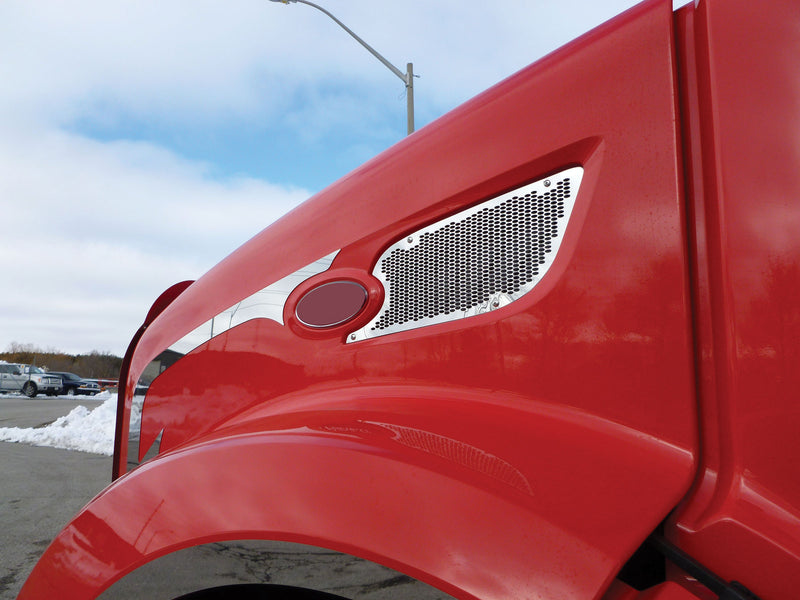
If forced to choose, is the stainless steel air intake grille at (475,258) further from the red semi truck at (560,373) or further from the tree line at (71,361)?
the tree line at (71,361)

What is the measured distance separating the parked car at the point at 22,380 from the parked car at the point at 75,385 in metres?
2.14

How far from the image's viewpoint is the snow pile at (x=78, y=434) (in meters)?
8.69

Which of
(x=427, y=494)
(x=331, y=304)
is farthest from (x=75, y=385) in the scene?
(x=427, y=494)

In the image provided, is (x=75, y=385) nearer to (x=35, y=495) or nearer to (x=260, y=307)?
(x=35, y=495)

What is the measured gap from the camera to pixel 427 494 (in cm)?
99

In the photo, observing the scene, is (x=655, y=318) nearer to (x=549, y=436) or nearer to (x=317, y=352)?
(x=549, y=436)

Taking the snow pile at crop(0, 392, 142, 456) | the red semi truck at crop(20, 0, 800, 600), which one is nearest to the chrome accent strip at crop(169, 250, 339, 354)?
the red semi truck at crop(20, 0, 800, 600)

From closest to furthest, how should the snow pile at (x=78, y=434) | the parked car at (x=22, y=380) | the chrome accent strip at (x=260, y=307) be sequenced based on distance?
the chrome accent strip at (x=260, y=307) → the snow pile at (x=78, y=434) → the parked car at (x=22, y=380)

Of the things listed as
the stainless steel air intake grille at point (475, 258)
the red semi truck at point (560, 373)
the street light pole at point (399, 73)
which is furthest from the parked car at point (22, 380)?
the stainless steel air intake grille at point (475, 258)

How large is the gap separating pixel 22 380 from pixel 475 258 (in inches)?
1219

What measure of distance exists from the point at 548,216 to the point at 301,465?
67 centimetres

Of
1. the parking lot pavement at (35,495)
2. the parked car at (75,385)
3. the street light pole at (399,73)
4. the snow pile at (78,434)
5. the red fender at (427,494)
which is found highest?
the street light pole at (399,73)

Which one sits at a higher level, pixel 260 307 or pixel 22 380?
pixel 22 380

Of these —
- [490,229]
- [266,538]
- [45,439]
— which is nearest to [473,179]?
[490,229]
